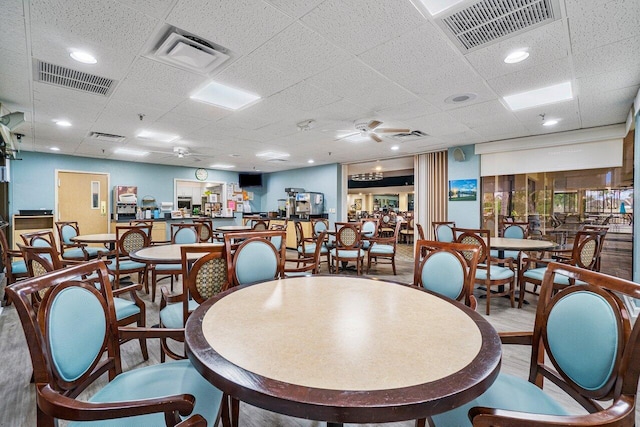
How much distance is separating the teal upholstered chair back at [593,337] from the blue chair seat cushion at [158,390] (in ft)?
4.55

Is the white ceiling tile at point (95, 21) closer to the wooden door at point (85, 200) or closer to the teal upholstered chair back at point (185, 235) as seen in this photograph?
the teal upholstered chair back at point (185, 235)

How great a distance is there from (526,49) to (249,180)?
9.45m

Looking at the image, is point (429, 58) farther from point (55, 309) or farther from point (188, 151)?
point (188, 151)

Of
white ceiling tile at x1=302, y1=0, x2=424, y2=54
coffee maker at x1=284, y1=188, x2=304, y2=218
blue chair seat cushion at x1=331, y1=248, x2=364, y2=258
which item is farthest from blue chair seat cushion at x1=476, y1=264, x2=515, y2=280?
coffee maker at x1=284, y1=188, x2=304, y2=218

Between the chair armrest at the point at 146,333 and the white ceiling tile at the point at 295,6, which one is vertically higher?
the white ceiling tile at the point at 295,6

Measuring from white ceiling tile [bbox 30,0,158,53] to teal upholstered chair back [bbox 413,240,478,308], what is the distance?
2.60 meters

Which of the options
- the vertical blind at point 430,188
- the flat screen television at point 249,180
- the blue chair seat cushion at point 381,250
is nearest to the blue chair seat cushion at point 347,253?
the blue chair seat cushion at point 381,250

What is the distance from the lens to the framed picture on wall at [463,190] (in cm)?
643

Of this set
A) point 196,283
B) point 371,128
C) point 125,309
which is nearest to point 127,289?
point 125,309

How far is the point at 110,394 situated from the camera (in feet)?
3.88

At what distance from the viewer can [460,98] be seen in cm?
366

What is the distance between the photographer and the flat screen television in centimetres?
1080

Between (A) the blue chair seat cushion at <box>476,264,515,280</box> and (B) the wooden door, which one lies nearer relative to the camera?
(A) the blue chair seat cushion at <box>476,264,515,280</box>

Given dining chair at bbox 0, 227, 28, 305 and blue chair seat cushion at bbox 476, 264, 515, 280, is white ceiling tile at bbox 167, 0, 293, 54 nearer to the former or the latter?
dining chair at bbox 0, 227, 28, 305
